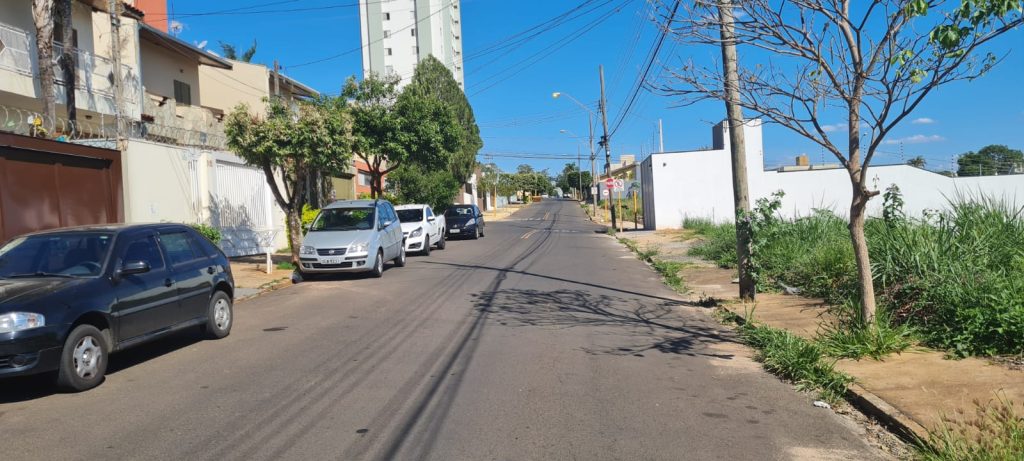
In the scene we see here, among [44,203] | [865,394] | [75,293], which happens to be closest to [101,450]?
[75,293]

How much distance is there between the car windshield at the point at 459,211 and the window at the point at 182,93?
11100 millimetres

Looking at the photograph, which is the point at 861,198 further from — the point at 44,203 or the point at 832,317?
the point at 44,203

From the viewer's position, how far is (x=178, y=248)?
28.1ft

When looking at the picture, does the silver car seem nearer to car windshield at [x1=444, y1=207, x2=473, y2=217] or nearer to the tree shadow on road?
the tree shadow on road

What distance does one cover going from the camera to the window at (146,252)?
767 centimetres

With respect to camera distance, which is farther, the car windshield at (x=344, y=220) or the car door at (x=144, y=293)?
the car windshield at (x=344, y=220)

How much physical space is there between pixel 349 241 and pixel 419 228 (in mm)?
6710

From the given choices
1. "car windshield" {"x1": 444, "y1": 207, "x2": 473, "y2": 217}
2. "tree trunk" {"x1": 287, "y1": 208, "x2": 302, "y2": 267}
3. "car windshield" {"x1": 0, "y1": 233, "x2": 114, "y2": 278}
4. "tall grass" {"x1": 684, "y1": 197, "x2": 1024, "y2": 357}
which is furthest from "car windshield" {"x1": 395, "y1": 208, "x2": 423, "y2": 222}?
"car windshield" {"x1": 0, "y1": 233, "x2": 114, "y2": 278}

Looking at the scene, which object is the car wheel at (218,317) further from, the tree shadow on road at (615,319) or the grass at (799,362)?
the grass at (799,362)

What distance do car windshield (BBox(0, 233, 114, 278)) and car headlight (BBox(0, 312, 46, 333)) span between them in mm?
959

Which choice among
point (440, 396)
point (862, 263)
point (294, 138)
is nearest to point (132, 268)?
point (440, 396)

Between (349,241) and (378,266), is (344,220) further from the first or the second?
(378,266)

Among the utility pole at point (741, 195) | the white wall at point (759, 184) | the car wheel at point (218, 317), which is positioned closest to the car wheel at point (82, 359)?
the car wheel at point (218, 317)

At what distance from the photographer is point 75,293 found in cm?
657
